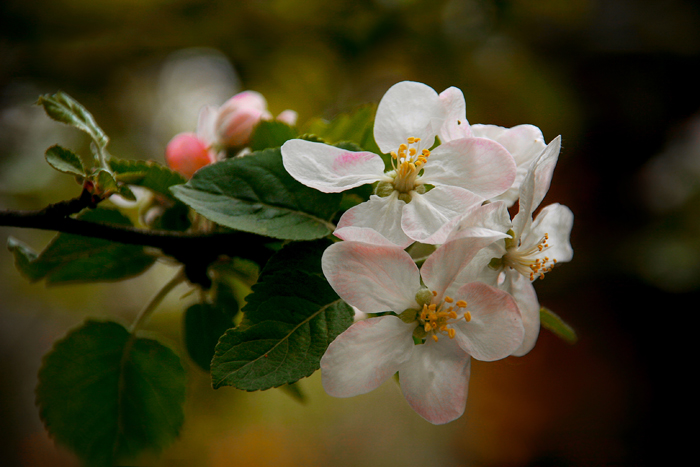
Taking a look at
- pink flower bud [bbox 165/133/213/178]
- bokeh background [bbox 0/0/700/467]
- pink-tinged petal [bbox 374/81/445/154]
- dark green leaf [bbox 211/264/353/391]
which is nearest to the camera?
dark green leaf [bbox 211/264/353/391]

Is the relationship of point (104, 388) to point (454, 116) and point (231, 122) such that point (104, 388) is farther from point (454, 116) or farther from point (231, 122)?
point (454, 116)

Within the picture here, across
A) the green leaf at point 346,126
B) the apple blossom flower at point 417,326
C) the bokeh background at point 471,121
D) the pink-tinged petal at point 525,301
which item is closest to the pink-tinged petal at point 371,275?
the apple blossom flower at point 417,326

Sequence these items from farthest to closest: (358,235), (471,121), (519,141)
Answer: (471,121) < (519,141) < (358,235)

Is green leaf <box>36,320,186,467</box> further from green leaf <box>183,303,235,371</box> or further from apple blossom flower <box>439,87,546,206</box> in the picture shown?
apple blossom flower <box>439,87,546,206</box>

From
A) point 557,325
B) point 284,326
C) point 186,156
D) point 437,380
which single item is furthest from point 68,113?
point 557,325

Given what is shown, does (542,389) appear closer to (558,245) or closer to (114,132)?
(558,245)

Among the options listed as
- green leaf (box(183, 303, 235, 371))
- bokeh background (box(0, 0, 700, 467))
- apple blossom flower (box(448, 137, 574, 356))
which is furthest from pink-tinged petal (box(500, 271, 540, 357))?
bokeh background (box(0, 0, 700, 467))

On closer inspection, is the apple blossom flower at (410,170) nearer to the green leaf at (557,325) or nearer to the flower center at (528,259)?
the flower center at (528,259)
